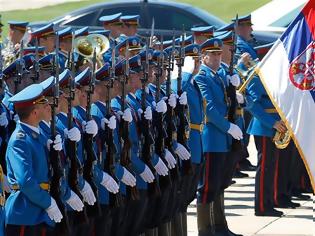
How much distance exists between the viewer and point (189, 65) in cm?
1187

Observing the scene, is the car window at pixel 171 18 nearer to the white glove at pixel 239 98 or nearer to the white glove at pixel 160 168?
the white glove at pixel 239 98

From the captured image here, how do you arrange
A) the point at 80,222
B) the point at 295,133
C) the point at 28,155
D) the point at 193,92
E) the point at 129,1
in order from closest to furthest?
the point at 28,155 < the point at 80,222 < the point at 295,133 < the point at 193,92 < the point at 129,1

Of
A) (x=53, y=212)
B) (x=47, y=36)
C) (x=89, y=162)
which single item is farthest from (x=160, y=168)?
(x=47, y=36)

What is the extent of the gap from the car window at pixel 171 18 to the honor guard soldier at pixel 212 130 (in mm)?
7626

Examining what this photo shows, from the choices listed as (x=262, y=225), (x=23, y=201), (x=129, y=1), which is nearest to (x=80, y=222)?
(x=23, y=201)

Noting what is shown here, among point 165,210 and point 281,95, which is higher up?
point 281,95

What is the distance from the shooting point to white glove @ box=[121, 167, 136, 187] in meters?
9.73

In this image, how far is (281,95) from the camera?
1019cm

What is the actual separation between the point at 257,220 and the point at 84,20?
7.59 m

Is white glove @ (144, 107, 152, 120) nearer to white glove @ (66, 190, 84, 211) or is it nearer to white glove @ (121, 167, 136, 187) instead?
white glove @ (121, 167, 136, 187)

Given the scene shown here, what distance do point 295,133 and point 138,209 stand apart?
1.26m

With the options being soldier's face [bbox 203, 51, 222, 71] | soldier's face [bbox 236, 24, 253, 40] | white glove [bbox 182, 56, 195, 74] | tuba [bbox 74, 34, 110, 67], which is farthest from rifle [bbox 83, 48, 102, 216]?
soldier's face [bbox 236, 24, 253, 40]

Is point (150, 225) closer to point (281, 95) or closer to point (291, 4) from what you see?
point (281, 95)

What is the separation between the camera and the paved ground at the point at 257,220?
40.2 feet
